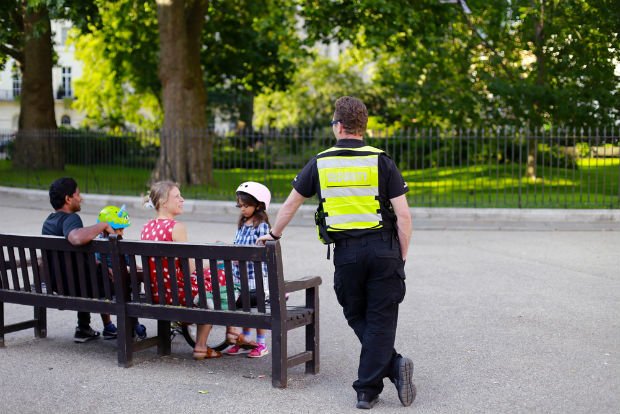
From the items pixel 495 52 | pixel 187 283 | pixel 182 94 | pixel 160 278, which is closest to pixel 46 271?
pixel 160 278

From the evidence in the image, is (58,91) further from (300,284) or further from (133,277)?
(300,284)

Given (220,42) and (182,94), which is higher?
(220,42)

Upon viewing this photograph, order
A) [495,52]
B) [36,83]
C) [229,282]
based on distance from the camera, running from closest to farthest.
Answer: [229,282]
[495,52]
[36,83]

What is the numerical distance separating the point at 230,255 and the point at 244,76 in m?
28.7

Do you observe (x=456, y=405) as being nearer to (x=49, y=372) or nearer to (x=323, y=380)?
(x=323, y=380)

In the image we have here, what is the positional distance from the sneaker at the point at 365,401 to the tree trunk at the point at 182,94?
16.9 metres

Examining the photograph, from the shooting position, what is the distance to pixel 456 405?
19.6 ft

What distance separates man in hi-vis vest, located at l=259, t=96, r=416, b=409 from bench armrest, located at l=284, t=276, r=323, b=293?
1.86ft

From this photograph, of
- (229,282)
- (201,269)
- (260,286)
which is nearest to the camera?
(260,286)

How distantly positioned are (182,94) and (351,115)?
2035 cm

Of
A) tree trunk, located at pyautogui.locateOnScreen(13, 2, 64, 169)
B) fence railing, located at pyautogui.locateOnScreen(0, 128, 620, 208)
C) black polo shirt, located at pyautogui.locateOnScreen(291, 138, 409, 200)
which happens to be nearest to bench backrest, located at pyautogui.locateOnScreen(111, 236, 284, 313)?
black polo shirt, located at pyautogui.locateOnScreen(291, 138, 409, 200)

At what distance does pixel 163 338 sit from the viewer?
731 cm

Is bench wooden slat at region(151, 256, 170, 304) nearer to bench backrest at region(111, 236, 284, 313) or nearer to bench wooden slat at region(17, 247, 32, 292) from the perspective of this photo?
bench backrest at region(111, 236, 284, 313)

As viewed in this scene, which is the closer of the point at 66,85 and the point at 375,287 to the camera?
the point at 375,287
